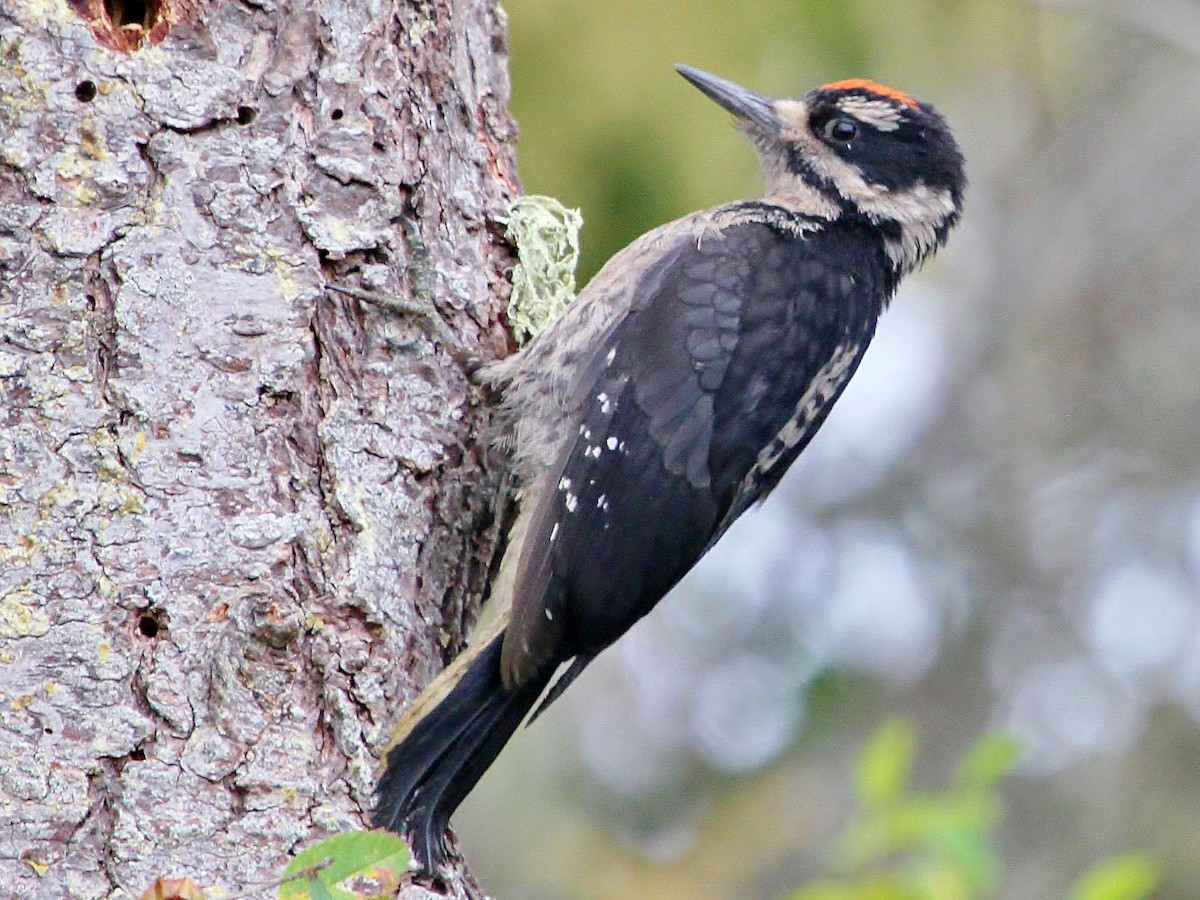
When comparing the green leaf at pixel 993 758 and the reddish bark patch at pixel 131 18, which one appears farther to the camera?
the green leaf at pixel 993 758

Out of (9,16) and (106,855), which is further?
(9,16)

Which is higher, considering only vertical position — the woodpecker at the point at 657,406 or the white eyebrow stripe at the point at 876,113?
the white eyebrow stripe at the point at 876,113

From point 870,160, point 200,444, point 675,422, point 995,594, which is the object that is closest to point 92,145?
point 200,444

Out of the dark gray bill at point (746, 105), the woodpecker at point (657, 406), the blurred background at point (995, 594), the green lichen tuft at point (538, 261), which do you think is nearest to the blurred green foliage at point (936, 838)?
the woodpecker at point (657, 406)

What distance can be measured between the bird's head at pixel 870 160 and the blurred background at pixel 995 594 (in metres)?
2.23

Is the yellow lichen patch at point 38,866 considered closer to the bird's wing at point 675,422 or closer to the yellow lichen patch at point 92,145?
the bird's wing at point 675,422

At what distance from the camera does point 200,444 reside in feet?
8.69

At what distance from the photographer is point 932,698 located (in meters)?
7.32

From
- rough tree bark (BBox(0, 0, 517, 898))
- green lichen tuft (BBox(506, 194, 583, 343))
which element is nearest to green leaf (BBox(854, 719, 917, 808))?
rough tree bark (BBox(0, 0, 517, 898))

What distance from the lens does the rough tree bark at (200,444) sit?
2.49 m

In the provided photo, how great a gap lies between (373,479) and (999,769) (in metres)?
1.40

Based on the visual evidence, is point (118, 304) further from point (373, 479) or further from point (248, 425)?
point (373, 479)

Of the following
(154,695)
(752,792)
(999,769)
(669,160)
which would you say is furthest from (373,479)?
(752,792)

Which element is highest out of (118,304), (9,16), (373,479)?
(9,16)
